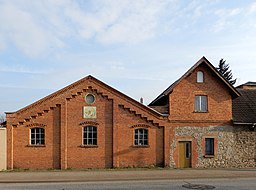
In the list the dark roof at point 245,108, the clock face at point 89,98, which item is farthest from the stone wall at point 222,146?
the clock face at point 89,98

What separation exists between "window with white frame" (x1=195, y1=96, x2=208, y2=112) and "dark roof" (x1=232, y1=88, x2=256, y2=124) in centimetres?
244

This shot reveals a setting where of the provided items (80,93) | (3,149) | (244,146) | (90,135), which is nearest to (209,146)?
(244,146)

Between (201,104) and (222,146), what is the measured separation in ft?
11.5

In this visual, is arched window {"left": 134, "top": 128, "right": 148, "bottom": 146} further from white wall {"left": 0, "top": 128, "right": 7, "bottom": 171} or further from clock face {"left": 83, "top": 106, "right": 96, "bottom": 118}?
white wall {"left": 0, "top": 128, "right": 7, "bottom": 171}

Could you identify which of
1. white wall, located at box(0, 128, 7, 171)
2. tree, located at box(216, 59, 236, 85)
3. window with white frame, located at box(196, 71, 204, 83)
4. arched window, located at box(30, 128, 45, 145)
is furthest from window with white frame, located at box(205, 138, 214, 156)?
tree, located at box(216, 59, 236, 85)

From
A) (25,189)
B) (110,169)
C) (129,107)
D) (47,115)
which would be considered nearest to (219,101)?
(129,107)

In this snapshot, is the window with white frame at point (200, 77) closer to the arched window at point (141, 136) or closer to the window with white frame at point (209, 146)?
the window with white frame at point (209, 146)

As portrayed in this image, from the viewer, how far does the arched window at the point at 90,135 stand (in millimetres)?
26780

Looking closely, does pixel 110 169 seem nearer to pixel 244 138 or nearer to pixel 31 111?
pixel 31 111

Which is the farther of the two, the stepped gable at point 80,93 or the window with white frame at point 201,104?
the window with white frame at point 201,104

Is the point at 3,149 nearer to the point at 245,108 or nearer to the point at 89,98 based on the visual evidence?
the point at 89,98

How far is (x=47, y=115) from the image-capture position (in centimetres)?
2631

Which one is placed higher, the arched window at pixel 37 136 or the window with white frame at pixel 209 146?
the arched window at pixel 37 136

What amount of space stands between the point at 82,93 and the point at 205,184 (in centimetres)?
1211
